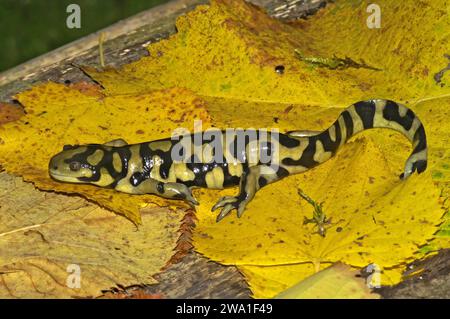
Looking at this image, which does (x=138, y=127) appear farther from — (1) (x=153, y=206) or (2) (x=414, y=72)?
(2) (x=414, y=72)

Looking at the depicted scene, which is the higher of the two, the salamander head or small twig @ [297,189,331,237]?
the salamander head

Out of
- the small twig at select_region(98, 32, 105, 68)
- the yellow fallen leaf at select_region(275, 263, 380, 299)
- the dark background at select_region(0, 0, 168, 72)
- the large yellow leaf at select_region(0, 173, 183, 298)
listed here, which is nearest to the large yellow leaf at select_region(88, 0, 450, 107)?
the small twig at select_region(98, 32, 105, 68)

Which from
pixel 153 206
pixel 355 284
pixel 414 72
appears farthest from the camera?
pixel 414 72

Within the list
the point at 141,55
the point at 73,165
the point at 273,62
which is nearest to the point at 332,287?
the point at 273,62

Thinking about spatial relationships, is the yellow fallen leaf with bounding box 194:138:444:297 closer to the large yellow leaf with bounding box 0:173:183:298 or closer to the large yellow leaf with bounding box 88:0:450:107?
the large yellow leaf with bounding box 0:173:183:298

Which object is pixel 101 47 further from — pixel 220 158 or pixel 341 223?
pixel 341 223
